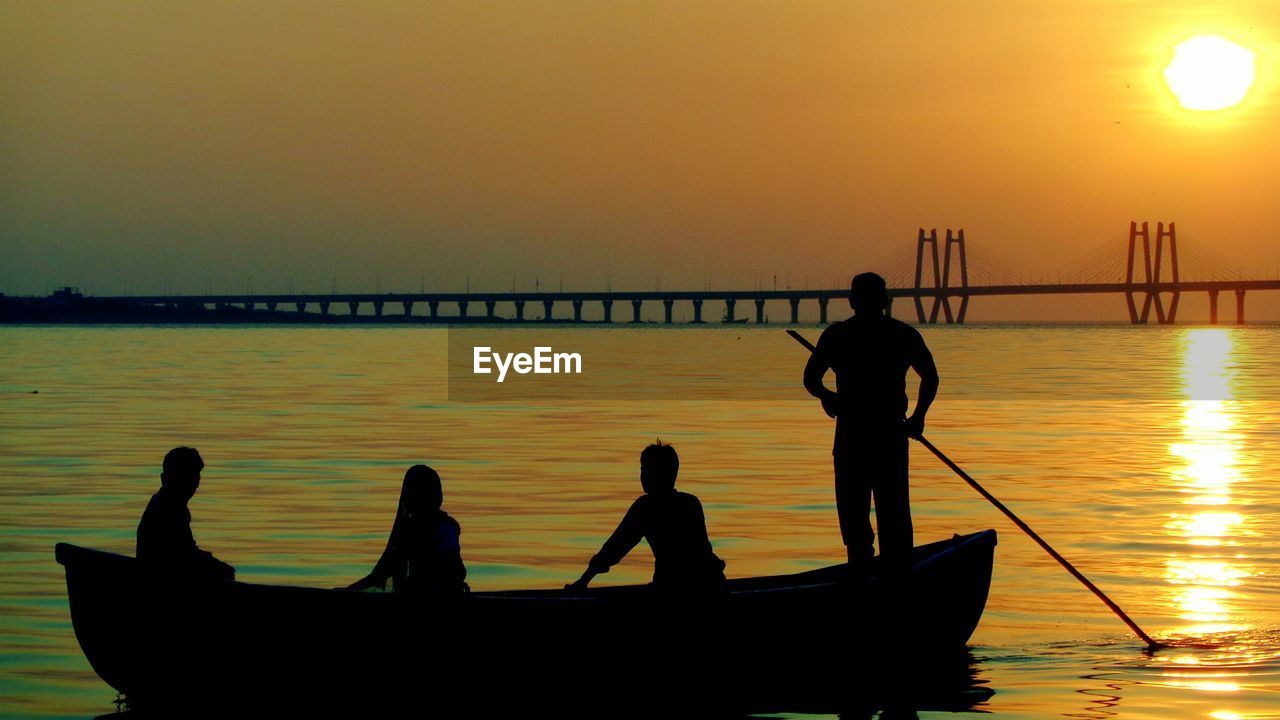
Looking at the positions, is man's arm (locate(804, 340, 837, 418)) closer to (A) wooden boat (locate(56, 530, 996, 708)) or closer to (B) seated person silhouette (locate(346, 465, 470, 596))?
(A) wooden boat (locate(56, 530, 996, 708))

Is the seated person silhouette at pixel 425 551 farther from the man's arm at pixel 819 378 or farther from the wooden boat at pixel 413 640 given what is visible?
the man's arm at pixel 819 378

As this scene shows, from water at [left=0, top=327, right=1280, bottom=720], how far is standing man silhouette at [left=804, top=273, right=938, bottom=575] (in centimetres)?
123

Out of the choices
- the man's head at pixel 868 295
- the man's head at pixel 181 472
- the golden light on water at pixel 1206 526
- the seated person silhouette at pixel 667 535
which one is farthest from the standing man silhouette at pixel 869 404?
the man's head at pixel 181 472

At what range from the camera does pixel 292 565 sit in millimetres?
14594

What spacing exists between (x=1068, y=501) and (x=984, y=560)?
28.3ft

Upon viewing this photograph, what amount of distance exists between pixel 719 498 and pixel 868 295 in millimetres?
9308

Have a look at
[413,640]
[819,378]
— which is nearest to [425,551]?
[413,640]

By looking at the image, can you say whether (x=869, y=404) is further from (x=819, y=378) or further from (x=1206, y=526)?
(x=1206, y=526)

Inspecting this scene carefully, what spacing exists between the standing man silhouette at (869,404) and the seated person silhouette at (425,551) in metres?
2.24

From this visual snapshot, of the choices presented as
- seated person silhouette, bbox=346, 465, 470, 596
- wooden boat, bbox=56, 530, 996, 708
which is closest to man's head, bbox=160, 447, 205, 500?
wooden boat, bbox=56, 530, 996, 708

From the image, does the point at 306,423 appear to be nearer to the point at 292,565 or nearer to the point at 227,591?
the point at 292,565

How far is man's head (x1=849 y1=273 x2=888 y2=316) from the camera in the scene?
1053 centimetres

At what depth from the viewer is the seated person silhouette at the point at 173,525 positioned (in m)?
9.61

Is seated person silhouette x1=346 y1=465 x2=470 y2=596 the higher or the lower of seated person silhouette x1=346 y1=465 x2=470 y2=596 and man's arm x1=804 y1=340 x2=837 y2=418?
the lower
